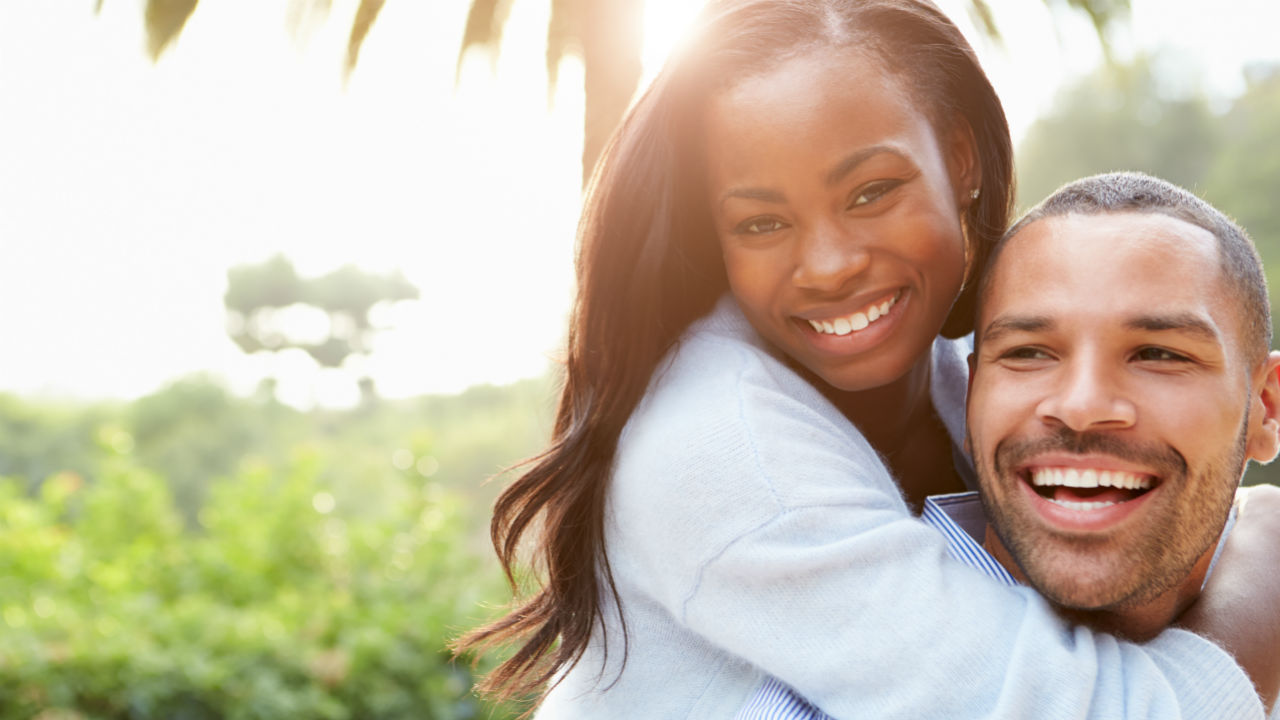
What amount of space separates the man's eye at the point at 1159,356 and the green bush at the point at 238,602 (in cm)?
451

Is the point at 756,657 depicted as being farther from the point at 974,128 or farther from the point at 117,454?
the point at 117,454

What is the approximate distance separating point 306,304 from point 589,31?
90.8ft

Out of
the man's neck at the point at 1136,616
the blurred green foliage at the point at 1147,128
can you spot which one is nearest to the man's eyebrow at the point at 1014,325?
the man's neck at the point at 1136,616

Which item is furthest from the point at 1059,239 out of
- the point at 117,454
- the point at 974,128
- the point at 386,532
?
the point at 117,454

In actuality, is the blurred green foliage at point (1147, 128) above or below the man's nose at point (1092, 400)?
below

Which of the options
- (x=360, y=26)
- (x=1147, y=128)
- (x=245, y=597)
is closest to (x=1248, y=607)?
(x=360, y=26)

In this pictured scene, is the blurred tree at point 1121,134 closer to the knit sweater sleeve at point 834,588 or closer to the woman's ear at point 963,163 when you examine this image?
the woman's ear at point 963,163

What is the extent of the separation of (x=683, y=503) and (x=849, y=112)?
2.34ft

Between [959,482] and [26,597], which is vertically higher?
[959,482]

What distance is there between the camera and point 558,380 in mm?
2451

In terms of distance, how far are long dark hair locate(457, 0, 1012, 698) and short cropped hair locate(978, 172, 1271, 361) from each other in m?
0.35

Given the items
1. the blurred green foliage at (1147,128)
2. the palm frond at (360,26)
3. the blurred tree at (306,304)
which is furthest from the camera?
the blurred tree at (306,304)

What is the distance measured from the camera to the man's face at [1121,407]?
1625 mm

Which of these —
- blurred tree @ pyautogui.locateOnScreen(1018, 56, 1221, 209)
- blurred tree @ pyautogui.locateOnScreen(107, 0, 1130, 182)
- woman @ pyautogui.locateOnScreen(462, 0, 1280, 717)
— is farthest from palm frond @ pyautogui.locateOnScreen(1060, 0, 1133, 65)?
blurred tree @ pyautogui.locateOnScreen(1018, 56, 1221, 209)
